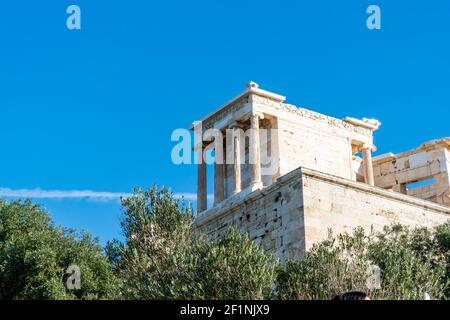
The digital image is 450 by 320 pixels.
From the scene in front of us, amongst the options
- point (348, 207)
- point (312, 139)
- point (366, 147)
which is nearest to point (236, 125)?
point (312, 139)

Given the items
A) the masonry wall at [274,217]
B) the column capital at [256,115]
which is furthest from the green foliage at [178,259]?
the column capital at [256,115]

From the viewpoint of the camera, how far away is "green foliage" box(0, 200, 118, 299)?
1765 centimetres

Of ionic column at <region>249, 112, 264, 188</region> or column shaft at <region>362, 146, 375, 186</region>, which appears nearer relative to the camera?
ionic column at <region>249, 112, 264, 188</region>

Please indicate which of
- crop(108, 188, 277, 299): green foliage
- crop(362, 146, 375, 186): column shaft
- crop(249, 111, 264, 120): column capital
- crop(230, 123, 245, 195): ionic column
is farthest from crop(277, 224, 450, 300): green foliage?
crop(362, 146, 375, 186): column shaft

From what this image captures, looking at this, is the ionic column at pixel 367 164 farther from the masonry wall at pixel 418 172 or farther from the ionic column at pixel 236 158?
the ionic column at pixel 236 158

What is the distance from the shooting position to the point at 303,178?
21172 mm

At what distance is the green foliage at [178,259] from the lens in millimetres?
15836

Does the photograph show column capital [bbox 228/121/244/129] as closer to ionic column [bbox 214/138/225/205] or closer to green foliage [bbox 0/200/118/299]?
ionic column [bbox 214/138/225/205]

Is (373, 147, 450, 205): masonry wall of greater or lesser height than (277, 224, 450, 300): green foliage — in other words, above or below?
above

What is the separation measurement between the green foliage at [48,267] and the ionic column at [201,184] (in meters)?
11.0

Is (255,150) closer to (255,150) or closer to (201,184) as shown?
(255,150)

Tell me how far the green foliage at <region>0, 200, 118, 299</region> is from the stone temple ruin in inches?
192
